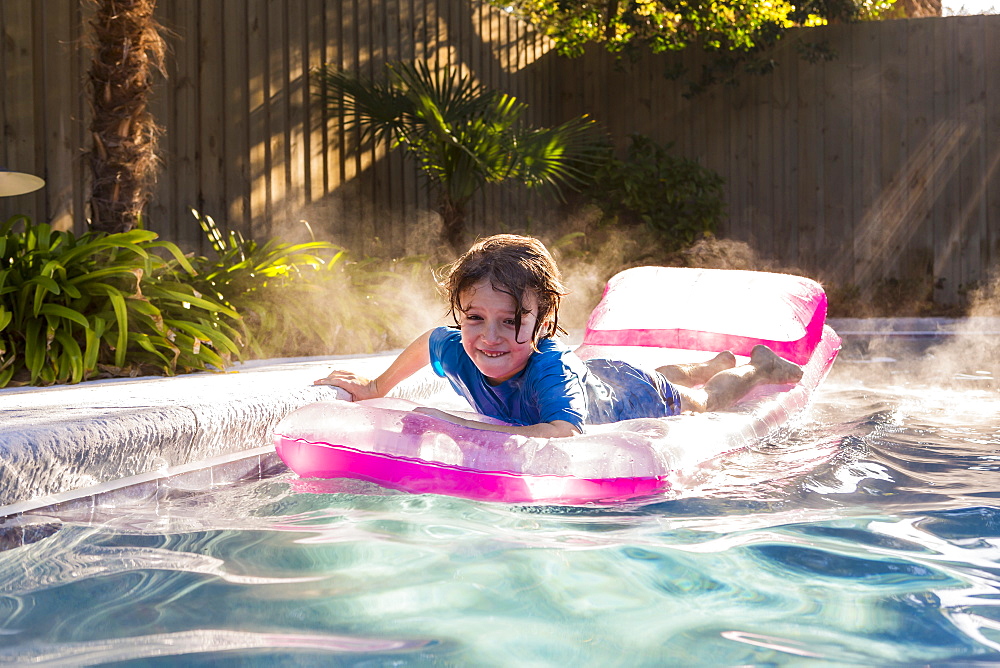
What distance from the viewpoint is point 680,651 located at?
1.42 m

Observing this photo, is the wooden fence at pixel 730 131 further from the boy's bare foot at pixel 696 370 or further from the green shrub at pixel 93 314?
the boy's bare foot at pixel 696 370

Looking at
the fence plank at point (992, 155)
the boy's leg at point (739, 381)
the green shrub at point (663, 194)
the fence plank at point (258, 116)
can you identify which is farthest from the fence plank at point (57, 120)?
the fence plank at point (992, 155)

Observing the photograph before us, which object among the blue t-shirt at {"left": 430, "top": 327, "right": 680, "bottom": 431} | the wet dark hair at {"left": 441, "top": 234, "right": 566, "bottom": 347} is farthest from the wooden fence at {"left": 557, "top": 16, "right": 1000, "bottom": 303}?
the wet dark hair at {"left": 441, "top": 234, "right": 566, "bottom": 347}

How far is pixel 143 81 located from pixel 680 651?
12.1 ft

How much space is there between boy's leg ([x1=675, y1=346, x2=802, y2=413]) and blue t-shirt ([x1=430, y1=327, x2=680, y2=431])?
0.17m

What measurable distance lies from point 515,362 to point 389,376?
0.59 m

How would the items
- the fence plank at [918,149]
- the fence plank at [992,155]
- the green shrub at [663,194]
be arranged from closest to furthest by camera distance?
the green shrub at [663,194] → the fence plank at [992,155] → the fence plank at [918,149]

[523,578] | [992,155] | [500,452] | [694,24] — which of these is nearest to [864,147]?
[992,155]

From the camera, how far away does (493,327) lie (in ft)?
7.72

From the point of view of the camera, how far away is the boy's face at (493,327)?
233 cm

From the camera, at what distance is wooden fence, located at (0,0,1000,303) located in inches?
241

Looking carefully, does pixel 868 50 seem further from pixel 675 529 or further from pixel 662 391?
pixel 675 529

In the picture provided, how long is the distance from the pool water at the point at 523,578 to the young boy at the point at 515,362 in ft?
1.18

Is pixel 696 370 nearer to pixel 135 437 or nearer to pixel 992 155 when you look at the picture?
pixel 135 437
